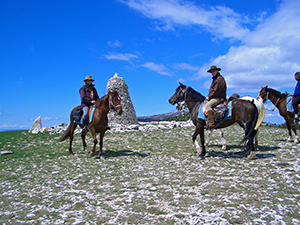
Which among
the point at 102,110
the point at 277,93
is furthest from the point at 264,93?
the point at 102,110

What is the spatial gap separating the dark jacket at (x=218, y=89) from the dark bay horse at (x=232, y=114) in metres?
0.56

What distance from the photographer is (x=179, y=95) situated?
34.2ft

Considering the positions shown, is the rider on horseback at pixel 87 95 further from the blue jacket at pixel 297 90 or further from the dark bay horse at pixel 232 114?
the blue jacket at pixel 297 90

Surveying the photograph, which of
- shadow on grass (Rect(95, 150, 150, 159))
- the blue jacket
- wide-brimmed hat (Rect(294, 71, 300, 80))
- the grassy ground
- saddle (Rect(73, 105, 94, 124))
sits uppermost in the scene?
wide-brimmed hat (Rect(294, 71, 300, 80))

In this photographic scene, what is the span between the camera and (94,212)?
514 centimetres

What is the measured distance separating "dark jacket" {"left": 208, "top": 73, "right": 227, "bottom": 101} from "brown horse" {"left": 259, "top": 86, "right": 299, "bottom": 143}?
475 cm

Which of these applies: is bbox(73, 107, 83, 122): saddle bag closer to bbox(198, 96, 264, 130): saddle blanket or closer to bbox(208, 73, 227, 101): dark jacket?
bbox(198, 96, 264, 130): saddle blanket

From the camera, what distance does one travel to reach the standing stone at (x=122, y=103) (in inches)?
933

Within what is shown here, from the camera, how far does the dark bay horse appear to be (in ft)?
29.6

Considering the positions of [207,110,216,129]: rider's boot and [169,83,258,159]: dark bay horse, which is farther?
[207,110,216,129]: rider's boot

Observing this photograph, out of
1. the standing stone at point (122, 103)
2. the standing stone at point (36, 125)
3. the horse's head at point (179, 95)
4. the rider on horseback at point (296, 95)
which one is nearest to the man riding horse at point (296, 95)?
the rider on horseback at point (296, 95)

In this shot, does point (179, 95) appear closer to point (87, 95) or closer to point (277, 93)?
point (87, 95)

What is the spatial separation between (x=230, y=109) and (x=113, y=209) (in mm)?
6311

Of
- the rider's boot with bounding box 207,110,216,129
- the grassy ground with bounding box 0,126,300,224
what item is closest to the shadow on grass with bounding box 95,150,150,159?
the grassy ground with bounding box 0,126,300,224
